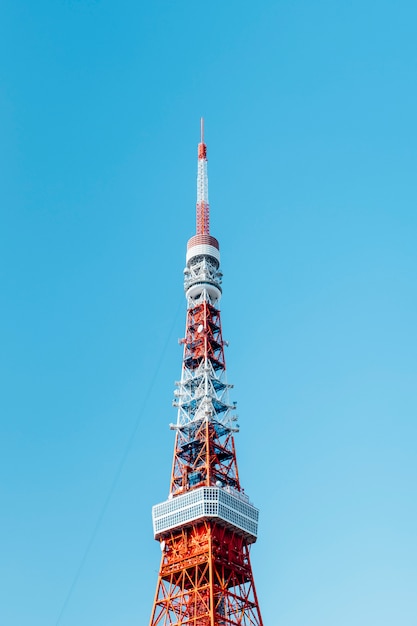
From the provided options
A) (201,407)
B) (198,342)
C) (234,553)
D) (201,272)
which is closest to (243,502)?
(234,553)

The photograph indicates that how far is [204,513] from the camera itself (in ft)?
300

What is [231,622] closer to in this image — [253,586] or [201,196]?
[253,586]

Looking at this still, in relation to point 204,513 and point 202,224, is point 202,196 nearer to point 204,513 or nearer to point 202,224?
point 202,224

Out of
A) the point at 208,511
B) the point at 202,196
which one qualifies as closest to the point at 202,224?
the point at 202,196

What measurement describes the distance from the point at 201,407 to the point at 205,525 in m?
16.1

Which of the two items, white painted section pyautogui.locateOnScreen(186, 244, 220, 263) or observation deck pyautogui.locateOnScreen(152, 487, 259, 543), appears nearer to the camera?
observation deck pyautogui.locateOnScreen(152, 487, 259, 543)

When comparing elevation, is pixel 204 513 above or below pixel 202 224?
below

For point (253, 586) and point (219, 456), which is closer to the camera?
point (253, 586)

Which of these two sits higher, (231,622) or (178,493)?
(178,493)

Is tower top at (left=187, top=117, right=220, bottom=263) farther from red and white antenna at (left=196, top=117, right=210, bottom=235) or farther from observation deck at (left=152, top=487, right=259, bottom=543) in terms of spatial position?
observation deck at (left=152, top=487, right=259, bottom=543)

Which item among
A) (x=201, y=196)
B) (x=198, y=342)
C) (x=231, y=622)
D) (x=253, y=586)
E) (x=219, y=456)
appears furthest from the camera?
(x=201, y=196)

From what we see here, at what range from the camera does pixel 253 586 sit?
308ft

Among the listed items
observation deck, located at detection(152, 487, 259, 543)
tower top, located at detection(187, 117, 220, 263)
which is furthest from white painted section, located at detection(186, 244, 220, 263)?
observation deck, located at detection(152, 487, 259, 543)

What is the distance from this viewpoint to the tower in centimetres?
8994
